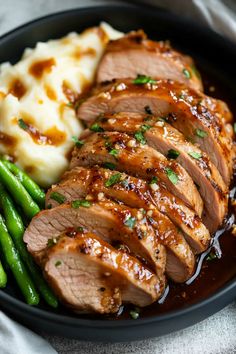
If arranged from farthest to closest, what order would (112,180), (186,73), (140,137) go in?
(186,73) → (140,137) → (112,180)

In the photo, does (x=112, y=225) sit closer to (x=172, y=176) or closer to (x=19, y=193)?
(x=172, y=176)

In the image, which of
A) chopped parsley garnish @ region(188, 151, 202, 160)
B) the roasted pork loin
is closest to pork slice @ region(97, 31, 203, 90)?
the roasted pork loin

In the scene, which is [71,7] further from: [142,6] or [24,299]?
[24,299]

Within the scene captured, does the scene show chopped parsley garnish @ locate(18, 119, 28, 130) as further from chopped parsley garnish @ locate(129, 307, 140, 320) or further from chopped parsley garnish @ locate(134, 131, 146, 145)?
chopped parsley garnish @ locate(129, 307, 140, 320)

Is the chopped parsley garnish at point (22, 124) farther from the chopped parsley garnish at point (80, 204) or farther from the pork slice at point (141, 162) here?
the chopped parsley garnish at point (80, 204)

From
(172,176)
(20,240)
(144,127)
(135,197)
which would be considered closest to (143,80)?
(144,127)

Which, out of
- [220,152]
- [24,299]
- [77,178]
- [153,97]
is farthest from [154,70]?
[24,299]

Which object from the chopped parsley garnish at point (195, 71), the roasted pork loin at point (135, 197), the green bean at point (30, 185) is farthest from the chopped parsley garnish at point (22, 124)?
the chopped parsley garnish at point (195, 71)
